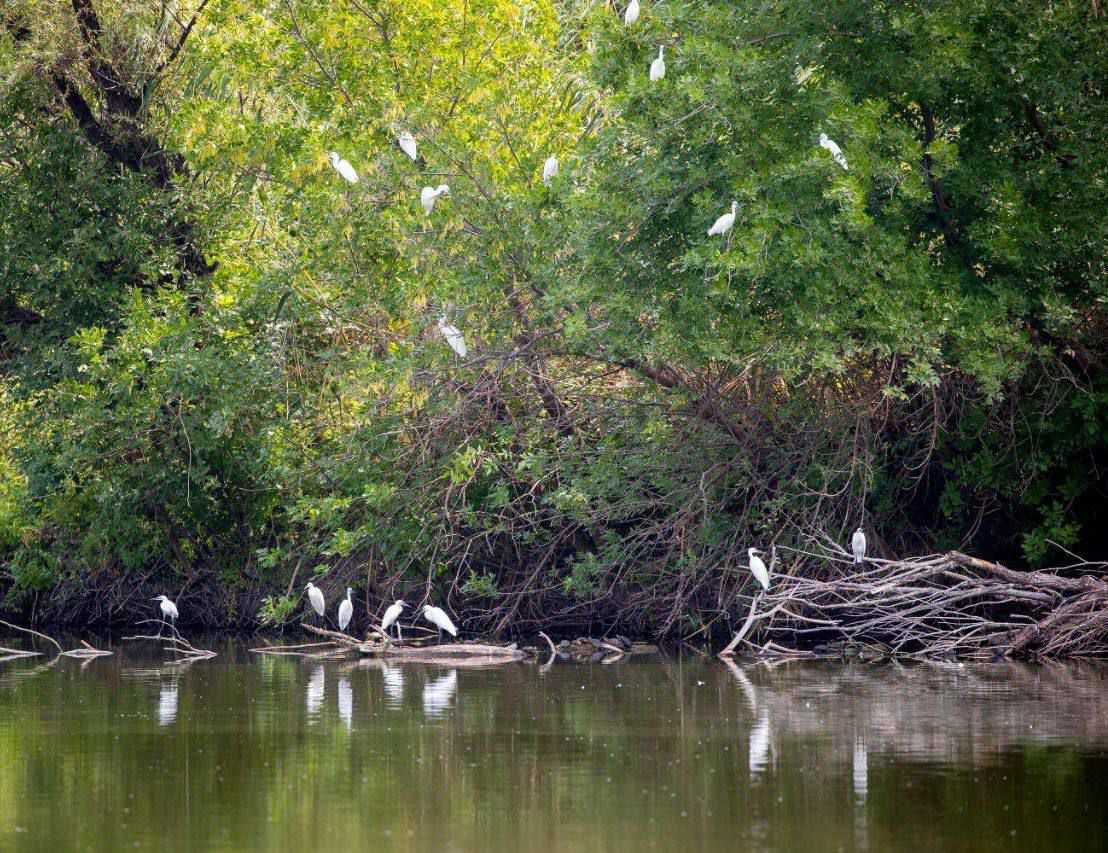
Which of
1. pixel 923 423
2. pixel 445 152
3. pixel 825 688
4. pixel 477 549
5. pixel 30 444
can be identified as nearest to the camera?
pixel 825 688

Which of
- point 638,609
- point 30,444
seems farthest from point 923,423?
point 30,444

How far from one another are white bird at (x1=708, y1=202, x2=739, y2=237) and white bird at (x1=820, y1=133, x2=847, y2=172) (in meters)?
0.88

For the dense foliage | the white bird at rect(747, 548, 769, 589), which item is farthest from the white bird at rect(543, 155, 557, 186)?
the white bird at rect(747, 548, 769, 589)

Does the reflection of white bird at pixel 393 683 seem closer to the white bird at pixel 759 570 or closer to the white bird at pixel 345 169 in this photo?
the white bird at pixel 759 570

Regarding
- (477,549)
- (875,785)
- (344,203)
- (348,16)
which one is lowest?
(875,785)

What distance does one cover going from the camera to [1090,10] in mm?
14133

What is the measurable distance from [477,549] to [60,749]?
8812 mm

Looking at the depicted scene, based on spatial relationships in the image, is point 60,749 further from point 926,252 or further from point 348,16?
point 348,16

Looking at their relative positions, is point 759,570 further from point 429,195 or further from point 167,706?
point 167,706

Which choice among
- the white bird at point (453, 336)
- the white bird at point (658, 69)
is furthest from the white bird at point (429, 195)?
the white bird at point (658, 69)

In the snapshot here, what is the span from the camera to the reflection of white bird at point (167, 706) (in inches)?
450

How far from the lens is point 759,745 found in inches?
384

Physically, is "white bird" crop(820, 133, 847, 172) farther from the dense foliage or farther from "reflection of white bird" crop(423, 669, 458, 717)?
"reflection of white bird" crop(423, 669, 458, 717)

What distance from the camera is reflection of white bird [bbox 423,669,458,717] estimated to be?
39.1 ft
